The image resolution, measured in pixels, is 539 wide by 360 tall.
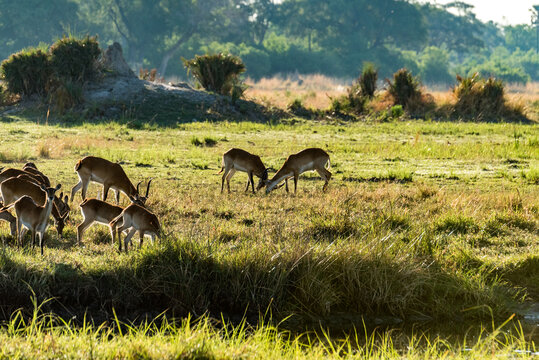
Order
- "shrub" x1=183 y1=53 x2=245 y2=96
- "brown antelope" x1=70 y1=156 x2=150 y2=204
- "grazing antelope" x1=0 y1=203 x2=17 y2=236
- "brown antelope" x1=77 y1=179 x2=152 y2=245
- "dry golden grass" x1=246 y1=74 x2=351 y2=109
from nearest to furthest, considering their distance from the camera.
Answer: "brown antelope" x1=77 y1=179 x2=152 y2=245 → "grazing antelope" x1=0 y1=203 x2=17 y2=236 → "brown antelope" x1=70 y1=156 x2=150 y2=204 → "shrub" x1=183 y1=53 x2=245 y2=96 → "dry golden grass" x1=246 y1=74 x2=351 y2=109

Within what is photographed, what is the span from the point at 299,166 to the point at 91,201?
15.9 feet

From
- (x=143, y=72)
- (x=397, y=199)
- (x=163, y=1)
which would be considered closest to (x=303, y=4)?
(x=163, y=1)

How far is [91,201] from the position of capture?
847cm

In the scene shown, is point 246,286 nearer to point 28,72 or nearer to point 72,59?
point 72,59

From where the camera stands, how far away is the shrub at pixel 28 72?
88.2 ft

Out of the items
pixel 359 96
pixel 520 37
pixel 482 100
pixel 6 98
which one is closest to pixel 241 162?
pixel 359 96

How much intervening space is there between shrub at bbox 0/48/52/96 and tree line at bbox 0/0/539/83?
104ft

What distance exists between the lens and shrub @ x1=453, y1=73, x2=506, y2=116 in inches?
1074

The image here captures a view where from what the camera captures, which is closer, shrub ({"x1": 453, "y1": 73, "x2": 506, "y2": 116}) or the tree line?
shrub ({"x1": 453, "y1": 73, "x2": 506, "y2": 116})

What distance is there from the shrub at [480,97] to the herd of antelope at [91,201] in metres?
16.2

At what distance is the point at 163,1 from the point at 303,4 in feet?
50.9

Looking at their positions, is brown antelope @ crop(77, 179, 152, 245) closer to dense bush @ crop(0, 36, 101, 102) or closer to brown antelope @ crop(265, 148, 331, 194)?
brown antelope @ crop(265, 148, 331, 194)

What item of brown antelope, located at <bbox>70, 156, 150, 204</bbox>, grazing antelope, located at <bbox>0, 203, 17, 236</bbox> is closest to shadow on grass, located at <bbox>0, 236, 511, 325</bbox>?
grazing antelope, located at <bbox>0, 203, 17, 236</bbox>

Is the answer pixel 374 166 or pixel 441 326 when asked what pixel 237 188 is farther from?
pixel 441 326
